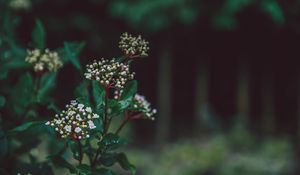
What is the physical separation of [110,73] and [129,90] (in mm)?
120

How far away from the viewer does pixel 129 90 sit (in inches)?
60.3

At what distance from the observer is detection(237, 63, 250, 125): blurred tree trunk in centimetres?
895

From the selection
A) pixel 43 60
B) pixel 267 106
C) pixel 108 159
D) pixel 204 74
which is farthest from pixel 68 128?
pixel 267 106

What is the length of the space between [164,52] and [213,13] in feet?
5.65

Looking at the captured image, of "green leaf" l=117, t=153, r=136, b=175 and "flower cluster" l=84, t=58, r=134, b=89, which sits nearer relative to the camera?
"flower cluster" l=84, t=58, r=134, b=89

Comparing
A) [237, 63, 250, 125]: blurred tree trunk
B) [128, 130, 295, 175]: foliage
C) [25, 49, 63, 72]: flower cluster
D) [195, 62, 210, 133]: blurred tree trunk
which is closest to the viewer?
[25, 49, 63, 72]: flower cluster

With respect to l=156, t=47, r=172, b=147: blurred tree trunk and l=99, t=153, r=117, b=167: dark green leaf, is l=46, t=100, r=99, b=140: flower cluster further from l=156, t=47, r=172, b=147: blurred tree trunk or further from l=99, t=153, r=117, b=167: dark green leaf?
l=156, t=47, r=172, b=147: blurred tree trunk

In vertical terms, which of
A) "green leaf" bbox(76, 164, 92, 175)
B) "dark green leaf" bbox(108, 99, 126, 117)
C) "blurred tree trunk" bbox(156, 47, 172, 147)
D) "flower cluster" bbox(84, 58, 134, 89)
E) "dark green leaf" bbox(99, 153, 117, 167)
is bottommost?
"green leaf" bbox(76, 164, 92, 175)

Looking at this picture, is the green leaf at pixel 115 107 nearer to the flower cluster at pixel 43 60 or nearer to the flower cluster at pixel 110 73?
the flower cluster at pixel 110 73

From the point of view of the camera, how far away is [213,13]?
23.9 feet

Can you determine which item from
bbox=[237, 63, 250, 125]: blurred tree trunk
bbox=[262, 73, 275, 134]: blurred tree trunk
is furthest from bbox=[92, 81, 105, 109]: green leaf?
bbox=[262, 73, 275, 134]: blurred tree trunk

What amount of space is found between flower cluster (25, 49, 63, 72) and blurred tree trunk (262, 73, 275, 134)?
7416mm

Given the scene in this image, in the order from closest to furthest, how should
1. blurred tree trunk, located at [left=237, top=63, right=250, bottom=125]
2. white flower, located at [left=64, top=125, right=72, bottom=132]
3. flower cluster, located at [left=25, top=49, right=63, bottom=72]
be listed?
white flower, located at [left=64, top=125, right=72, bottom=132], flower cluster, located at [left=25, top=49, right=63, bottom=72], blurred tree trunk, located at [left=237, top=63, right=250, bottom=125]

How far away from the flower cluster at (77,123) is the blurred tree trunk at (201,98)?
762 cm
